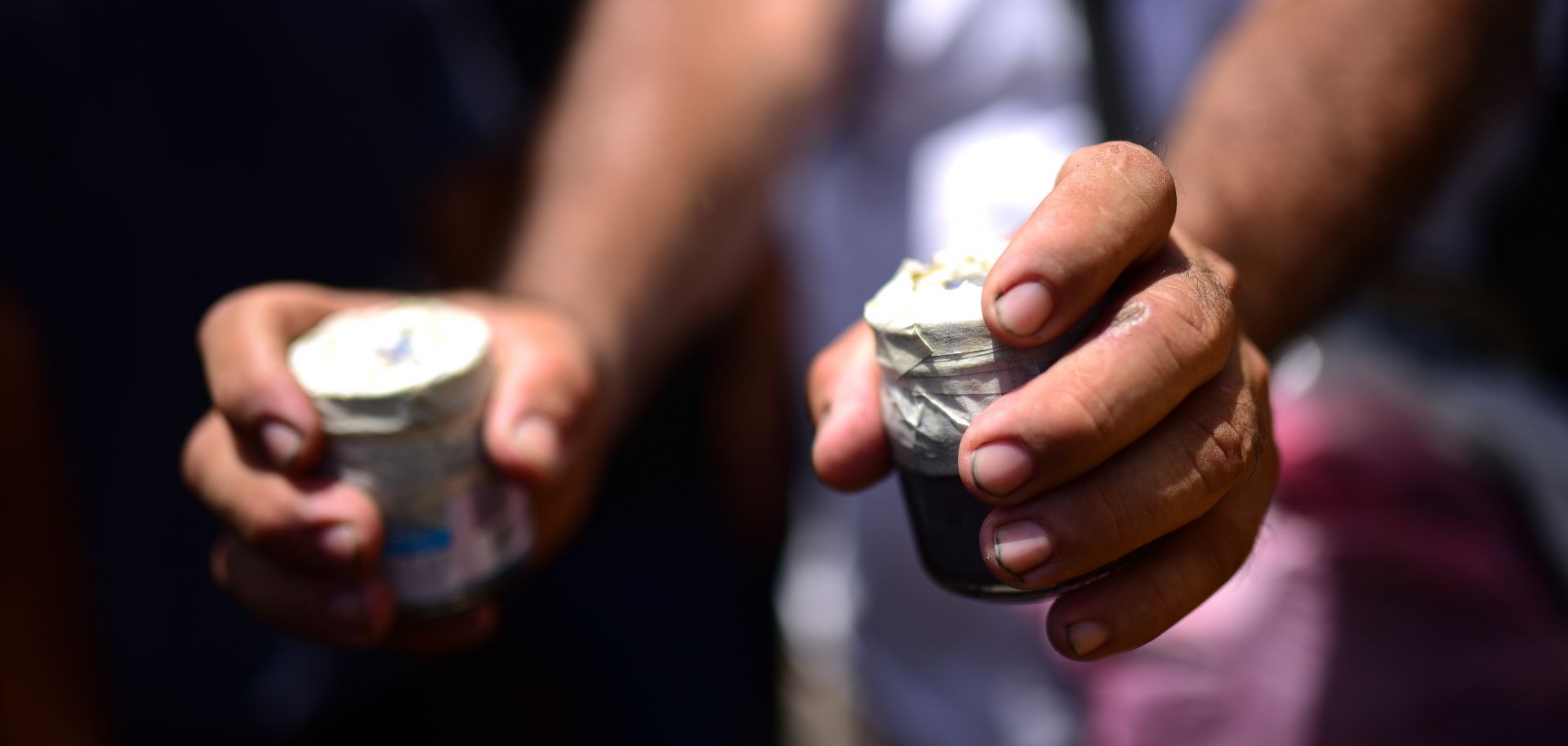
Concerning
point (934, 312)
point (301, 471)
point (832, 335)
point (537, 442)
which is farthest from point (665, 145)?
point (934, 312)

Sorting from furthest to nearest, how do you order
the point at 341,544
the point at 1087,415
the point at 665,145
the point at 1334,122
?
1. the point at 665,145
2. the point at 1334,122
3. the point at 341,544
4. the point at 1087,415

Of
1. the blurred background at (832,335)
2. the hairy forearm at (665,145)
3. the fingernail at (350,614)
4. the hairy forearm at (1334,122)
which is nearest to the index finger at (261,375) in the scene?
the fingernail at (350,614)

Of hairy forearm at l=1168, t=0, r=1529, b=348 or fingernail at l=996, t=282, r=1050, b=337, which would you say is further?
hairy forearm at l=1168, t=0, r=1529, b=348

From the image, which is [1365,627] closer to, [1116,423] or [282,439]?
[1116,423]

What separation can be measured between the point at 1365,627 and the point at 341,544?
115 centimetres

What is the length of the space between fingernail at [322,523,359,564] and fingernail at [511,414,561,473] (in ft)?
0.56

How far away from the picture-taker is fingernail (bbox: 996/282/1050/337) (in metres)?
0.67

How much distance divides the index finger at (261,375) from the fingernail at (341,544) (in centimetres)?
7

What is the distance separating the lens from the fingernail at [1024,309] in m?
0.67

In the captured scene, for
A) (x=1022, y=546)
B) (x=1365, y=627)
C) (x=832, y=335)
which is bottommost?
(x=1365, y=627)

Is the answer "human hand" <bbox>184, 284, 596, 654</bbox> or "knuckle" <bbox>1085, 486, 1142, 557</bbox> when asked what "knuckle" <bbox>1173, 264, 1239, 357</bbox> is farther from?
"human hand" <bbox>184, 284, 596, 654</bbox>

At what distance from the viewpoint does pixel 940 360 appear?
734 mm

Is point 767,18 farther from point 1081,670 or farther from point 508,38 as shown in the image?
point 1081,670

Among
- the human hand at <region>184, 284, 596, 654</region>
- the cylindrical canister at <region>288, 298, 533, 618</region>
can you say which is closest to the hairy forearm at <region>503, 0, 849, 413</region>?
the human hand at <region>184, 284, 596, 654</region>
